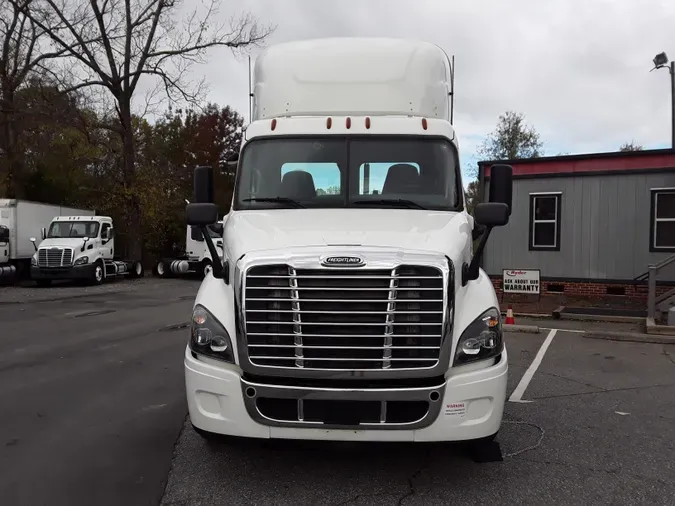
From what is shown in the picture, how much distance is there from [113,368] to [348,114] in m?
4.48

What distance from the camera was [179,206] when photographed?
33.3m

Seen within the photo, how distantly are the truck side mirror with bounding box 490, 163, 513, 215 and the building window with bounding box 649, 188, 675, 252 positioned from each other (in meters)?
11.7

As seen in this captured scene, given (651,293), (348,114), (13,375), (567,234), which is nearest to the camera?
(348,114)

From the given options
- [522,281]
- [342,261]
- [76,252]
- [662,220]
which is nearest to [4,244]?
[76,252]

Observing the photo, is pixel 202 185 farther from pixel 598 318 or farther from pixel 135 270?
pixel 135 270

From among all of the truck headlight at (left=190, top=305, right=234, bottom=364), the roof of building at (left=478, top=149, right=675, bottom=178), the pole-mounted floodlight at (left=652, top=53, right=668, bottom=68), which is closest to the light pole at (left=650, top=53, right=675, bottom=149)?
the pole-mounted floodlight at (left=652, top=53, right=668, bottom=68)

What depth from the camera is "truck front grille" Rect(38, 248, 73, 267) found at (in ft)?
68.1

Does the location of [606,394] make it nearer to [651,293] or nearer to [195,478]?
[195,478]

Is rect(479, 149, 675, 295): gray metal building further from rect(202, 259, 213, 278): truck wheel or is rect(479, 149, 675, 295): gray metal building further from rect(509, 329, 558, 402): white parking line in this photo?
rect(202, 259, 213, 278): truck wheel

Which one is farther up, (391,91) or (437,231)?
(391,91)

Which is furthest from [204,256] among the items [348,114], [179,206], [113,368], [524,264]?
[348,114]

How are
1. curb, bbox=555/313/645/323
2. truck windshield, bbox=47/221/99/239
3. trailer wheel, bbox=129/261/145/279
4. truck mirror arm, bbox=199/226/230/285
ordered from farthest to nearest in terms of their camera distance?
trailer wheel, bbox=129/261/145/279 → truck windshield, bbox=47/221/99/239 → curb, bbox=555/313/645/323 → truck mirror arm, bbox=199/226/230/285

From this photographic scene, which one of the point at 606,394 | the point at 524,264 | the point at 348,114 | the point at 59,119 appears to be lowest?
the point at 606,394

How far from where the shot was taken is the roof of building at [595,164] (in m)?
14.4
